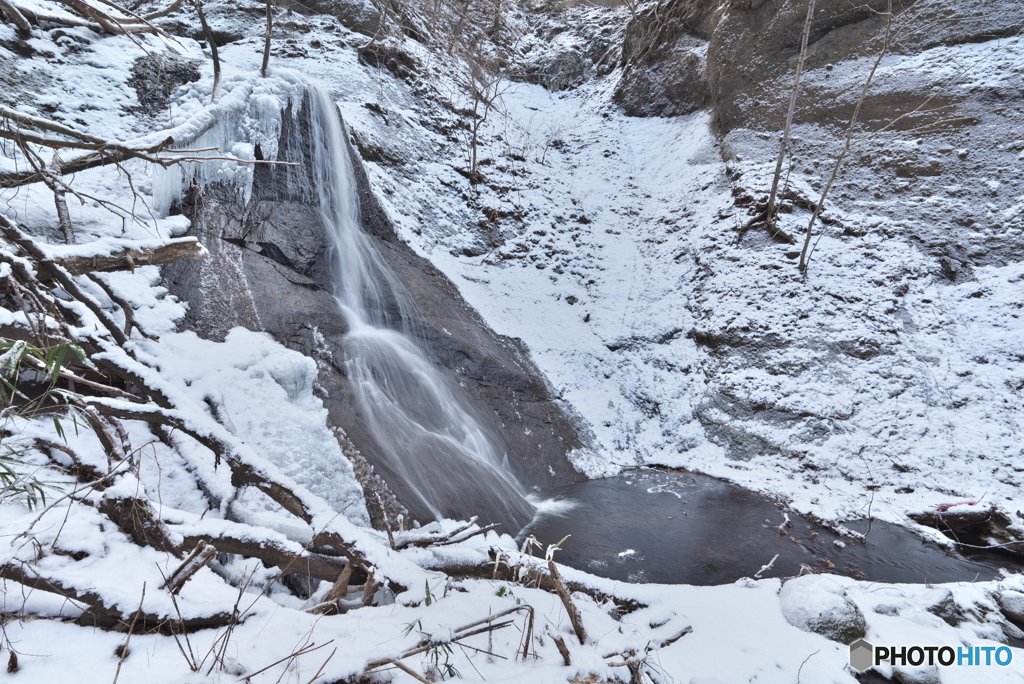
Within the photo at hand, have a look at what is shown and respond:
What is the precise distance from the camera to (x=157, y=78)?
6.79 m

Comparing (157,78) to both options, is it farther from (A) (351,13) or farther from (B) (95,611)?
(B) (95,611)

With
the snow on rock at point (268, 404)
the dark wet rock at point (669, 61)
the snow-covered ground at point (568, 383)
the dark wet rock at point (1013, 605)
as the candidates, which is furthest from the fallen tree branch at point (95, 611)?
the dark wet rock at point (669, 61)

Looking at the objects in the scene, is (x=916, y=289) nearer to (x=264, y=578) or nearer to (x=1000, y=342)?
(x=1000, y=342)

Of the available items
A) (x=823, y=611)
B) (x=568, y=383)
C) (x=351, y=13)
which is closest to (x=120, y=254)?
(x=823, y=611)

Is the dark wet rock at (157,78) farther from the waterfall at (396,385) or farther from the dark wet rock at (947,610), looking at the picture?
the dark wet rock at (947,610)

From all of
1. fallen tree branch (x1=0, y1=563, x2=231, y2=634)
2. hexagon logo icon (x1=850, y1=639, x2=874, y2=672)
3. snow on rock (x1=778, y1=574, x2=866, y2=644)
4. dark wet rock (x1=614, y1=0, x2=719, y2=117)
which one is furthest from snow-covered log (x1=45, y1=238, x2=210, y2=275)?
dark wet rock (x1=614, y1=0, x2=719, y2=117)

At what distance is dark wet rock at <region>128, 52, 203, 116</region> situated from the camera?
6445 millimetres

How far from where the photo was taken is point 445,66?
13.3 metres

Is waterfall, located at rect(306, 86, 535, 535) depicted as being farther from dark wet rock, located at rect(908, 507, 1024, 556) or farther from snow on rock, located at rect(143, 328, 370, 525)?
dark wet rock, located at rect(908, 507, 1024, 556)

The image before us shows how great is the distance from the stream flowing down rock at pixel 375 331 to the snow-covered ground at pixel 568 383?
1.41 feet

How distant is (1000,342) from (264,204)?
1057 cm

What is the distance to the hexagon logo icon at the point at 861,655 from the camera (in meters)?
2.47

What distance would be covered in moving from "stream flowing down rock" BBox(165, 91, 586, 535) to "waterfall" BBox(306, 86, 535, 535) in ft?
0.06

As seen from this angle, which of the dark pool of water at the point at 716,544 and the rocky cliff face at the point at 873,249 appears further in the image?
the rocky cliff face at the point at 873,249
